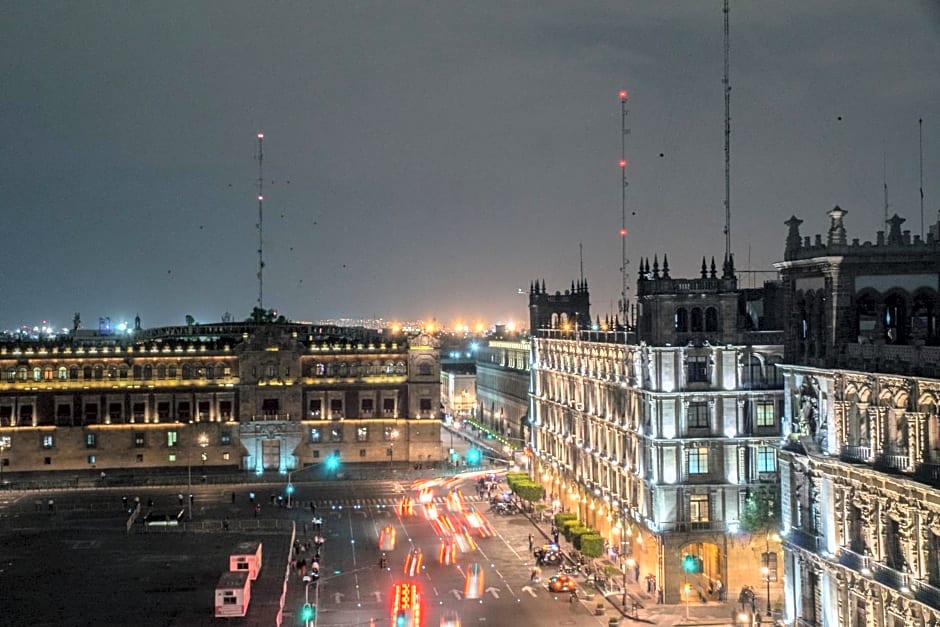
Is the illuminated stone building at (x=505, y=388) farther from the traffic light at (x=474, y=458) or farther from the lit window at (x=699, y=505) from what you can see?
the lit window at (x=699, y=505)

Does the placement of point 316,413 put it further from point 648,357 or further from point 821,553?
point 821,553

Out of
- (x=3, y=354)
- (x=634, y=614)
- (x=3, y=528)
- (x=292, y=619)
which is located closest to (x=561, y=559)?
(x=634, y=614)

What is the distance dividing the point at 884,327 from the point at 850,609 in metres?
12.6

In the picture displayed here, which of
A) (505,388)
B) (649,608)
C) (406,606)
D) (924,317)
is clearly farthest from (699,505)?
(505,388)

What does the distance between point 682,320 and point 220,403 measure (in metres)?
73.0

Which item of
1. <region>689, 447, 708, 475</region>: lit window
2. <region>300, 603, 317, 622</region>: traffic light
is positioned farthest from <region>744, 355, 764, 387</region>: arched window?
<region>300, 603, 317, 622</region>: traffic light

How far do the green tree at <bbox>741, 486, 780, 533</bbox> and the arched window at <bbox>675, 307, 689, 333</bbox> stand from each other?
12168 mm

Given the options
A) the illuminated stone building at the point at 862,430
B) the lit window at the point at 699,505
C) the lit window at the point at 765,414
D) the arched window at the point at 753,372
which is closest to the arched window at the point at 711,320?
the arched window at the point at 753,372

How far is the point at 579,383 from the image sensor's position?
93812 mm

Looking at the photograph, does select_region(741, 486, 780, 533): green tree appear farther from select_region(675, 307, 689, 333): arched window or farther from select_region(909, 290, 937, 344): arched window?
select_region(909, 290, 937, 344): arched window

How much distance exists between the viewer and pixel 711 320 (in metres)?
75.8

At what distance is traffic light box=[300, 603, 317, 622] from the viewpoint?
6249 cm

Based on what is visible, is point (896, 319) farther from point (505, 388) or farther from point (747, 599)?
point (505, 388)

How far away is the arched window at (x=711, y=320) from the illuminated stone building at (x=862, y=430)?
20.8m
